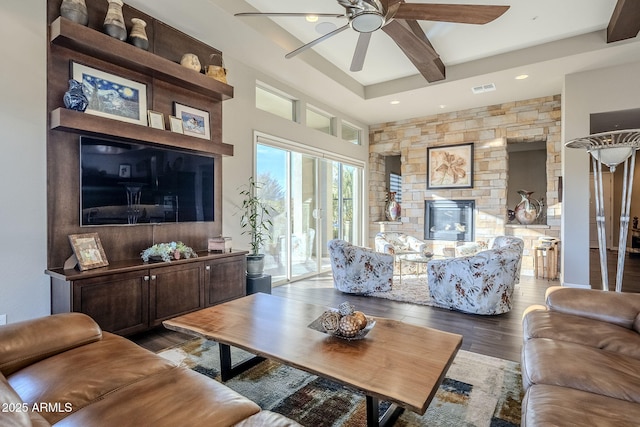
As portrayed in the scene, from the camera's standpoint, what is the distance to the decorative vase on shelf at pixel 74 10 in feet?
9.04

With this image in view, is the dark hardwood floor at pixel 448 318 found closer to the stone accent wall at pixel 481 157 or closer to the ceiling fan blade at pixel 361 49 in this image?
the stone accent wall at pixel 481 157

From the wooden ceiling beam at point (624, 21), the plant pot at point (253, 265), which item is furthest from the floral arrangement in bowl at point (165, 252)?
the wooden ceiling beam at point (624, 21)

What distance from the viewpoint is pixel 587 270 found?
458cm

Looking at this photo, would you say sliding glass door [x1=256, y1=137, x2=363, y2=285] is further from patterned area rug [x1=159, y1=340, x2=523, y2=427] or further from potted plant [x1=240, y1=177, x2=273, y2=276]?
patterned area rug [x1=159, y1=340, x2=523, y2=427]

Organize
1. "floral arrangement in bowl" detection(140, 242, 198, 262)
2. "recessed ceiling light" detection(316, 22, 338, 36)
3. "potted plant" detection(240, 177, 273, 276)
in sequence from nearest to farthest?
"floral arrangement in bowl" detection(140, 242, 198, 262) < "recessed ceiling light" detection(316, 22, 338, 36) < "potted plant" detection(240, 177, 273, 276)

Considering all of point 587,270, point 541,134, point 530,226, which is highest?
point 541,134

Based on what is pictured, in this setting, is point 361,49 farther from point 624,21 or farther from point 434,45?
point 624,21

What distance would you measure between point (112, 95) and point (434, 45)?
3.93 m

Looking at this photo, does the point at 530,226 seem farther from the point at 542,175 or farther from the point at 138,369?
the point at 138,369

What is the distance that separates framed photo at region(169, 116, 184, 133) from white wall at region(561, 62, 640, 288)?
5161mm

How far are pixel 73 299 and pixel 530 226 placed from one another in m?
6.71

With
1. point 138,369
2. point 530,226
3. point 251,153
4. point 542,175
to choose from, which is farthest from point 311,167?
point 542,175

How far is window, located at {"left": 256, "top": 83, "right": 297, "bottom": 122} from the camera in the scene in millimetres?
5046

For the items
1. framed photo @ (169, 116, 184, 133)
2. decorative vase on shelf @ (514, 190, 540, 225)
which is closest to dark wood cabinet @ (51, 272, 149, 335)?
framed photo @ (169, 116, 184, 133)
